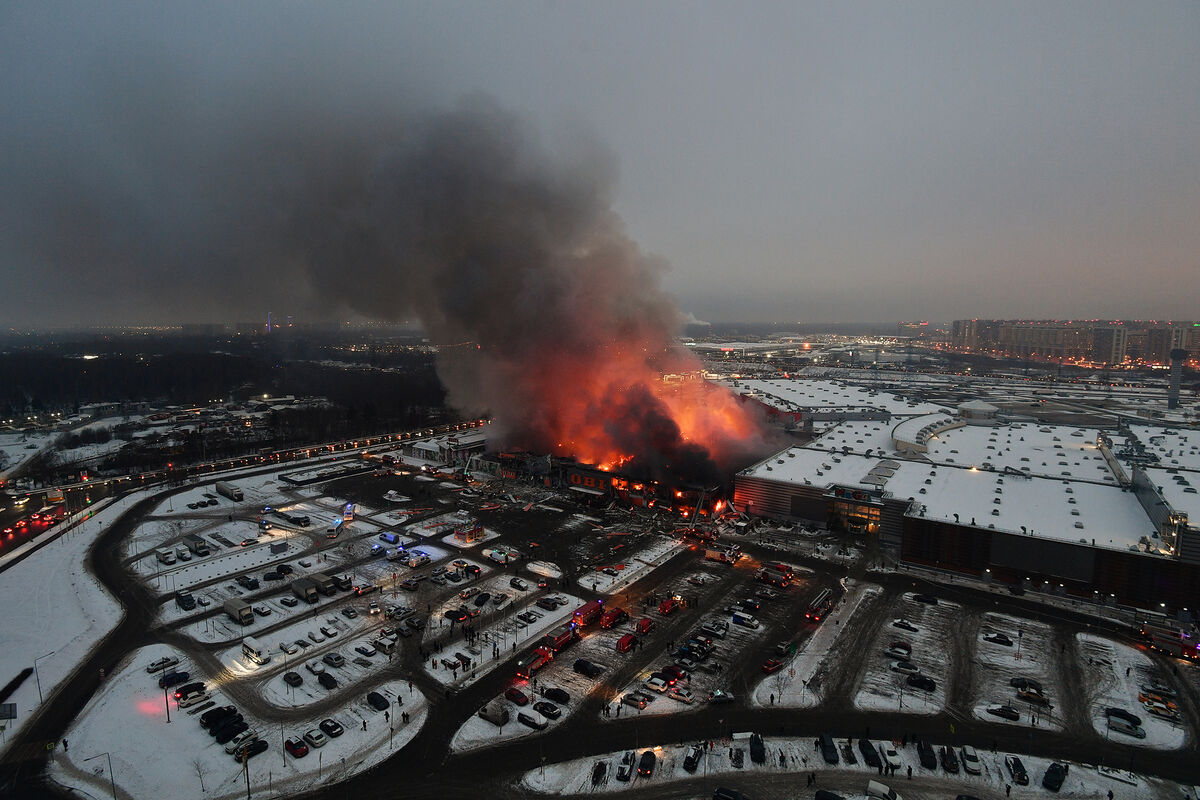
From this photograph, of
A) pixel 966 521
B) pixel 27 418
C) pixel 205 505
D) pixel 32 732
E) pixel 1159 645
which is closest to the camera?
pixel 32 732

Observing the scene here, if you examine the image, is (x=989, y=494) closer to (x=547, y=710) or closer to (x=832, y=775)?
(x=832, y=775)

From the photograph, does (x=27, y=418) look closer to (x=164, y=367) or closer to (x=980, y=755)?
(x=164, y=367)

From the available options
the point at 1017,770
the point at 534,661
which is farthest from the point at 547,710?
the point at 1017,770

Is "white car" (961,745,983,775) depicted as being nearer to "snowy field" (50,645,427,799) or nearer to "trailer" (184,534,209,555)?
"snowy field" (50,645,427,799)

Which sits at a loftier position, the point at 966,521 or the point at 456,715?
the point at 966,521

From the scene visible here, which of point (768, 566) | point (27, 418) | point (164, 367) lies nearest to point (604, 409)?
point (768, 566)

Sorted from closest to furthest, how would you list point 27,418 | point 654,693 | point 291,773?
1. point 291,773
2. point 654,693
3. point 27,418

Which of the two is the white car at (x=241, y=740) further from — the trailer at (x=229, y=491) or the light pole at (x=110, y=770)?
the trailer at (x=229, y=491)

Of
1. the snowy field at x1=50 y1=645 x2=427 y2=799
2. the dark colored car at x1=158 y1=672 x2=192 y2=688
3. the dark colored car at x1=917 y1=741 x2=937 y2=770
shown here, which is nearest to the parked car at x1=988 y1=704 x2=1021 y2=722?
the dark colored car at x1=917 y1=741 x2=937 y2=770
